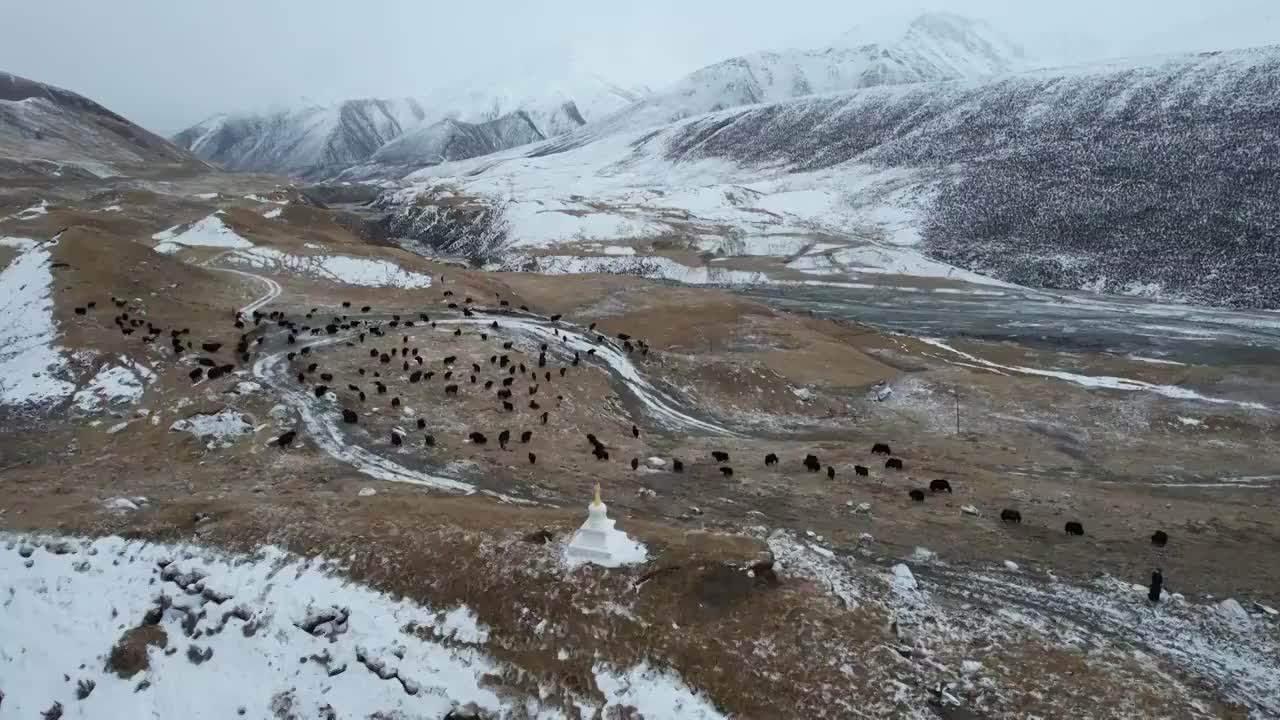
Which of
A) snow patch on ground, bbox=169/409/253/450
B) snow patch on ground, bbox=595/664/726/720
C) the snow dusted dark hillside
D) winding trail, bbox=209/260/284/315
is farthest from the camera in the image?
the snow dusted dark hillside

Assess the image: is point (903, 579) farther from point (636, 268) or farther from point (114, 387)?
point (636, 268)

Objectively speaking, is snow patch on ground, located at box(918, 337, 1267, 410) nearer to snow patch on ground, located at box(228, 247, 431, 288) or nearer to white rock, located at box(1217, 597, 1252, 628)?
white rock, located at box(1217, 597, 1252, 628)

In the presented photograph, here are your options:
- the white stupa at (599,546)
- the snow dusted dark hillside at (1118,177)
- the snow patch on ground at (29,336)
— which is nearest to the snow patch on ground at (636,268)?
the snow dusted dark hillside at (1118,177)

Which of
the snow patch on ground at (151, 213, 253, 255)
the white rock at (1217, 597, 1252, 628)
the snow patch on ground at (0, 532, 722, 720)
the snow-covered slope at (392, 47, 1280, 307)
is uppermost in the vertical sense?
the snow-covered slope at (392, 47, 1280, 307)

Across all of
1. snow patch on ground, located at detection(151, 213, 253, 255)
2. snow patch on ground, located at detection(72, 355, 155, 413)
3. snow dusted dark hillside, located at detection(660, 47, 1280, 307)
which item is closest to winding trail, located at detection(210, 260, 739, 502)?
snow patch on ground, located at detection(72, 355, 155, 413)

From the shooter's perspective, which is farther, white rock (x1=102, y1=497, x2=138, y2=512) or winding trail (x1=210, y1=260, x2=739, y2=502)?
winding trail (x1=210, y1=260, x2=739, y2=502)

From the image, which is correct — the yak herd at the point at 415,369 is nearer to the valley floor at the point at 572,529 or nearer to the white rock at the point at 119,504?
the valley floor at the point at 572,529

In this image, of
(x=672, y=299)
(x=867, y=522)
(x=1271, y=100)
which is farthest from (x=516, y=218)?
(x=1271, y=100)

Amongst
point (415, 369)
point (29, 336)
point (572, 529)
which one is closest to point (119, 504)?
point (572, 529)
